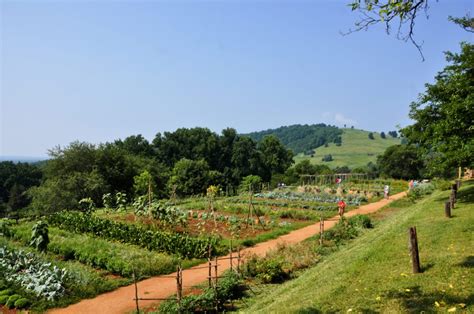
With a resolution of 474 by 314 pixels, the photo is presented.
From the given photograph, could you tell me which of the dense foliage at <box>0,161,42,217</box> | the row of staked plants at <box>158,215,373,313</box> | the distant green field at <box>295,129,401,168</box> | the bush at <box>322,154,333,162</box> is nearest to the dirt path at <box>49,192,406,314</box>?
the row of staked plants at <box>158,215,373,313</box>

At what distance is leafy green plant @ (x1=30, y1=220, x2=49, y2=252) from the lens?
13141mm

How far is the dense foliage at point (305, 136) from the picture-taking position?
14725cm

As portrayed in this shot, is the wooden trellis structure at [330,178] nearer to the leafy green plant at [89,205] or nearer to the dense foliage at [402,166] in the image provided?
the dense foliage at [402,166]

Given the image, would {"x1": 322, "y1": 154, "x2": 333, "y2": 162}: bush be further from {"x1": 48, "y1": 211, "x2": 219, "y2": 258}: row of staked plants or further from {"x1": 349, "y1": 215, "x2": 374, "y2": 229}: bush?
{"x1": 48, "y1": 211, "x2": 219, "y2": 258}: row of staked plants

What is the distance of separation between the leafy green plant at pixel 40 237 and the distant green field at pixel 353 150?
100 metres

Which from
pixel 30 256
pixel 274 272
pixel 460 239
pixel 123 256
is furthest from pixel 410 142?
pixel 30 256

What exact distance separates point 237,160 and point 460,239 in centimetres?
5148

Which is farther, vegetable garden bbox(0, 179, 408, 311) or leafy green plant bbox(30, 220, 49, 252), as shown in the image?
leafy green plant bbox(30, 220, 49, 252)

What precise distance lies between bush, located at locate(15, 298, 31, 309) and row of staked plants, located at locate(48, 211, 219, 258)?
5.04m

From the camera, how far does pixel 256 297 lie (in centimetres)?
909

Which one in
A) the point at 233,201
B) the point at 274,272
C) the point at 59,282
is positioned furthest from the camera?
the point at 233,201

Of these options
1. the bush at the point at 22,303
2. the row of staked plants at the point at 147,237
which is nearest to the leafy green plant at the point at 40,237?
the row of staked plants at the point at 147,237

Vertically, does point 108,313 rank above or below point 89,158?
below

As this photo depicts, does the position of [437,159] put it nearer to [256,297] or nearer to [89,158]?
[256,297]
